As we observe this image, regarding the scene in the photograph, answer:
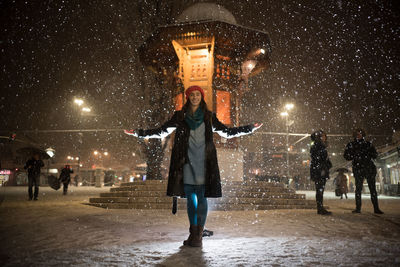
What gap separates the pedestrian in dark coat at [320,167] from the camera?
7.41 meters

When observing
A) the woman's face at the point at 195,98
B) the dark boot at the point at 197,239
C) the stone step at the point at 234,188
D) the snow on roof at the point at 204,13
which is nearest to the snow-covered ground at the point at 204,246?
the dark boot at the point at 197,239

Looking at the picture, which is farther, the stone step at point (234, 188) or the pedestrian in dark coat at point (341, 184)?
the pedestrian in dark coat at point (341, 184)

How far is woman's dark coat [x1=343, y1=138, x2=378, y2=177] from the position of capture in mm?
7336

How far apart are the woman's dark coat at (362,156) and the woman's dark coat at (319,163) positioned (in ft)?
2.15

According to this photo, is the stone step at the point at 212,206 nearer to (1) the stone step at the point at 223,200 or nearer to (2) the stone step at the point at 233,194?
(1) the stone step at the point at 223,200

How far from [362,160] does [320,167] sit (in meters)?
1.09

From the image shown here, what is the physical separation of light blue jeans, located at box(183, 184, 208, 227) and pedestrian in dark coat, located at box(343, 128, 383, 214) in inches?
217

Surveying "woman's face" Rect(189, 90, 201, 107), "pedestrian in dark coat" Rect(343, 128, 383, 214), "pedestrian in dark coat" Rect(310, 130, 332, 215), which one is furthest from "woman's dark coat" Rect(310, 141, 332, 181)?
"woman's face" Rect(189, 90, 201, 107)

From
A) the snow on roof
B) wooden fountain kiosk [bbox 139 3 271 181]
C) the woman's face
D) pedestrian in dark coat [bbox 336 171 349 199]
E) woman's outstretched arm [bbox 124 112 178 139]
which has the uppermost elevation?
the snow on roof

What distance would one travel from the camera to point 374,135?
3080 centimetres

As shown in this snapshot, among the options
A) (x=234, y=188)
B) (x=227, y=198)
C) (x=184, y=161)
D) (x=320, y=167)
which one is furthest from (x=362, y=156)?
(x=184, y=161)

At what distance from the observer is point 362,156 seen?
291 inches

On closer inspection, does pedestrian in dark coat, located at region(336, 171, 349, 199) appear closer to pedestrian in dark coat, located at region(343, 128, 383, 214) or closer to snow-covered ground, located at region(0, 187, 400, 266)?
pedestrian in dark coat, located at region(343, 128, 383, 214)

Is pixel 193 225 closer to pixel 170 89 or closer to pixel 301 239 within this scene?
pixel 301 239
